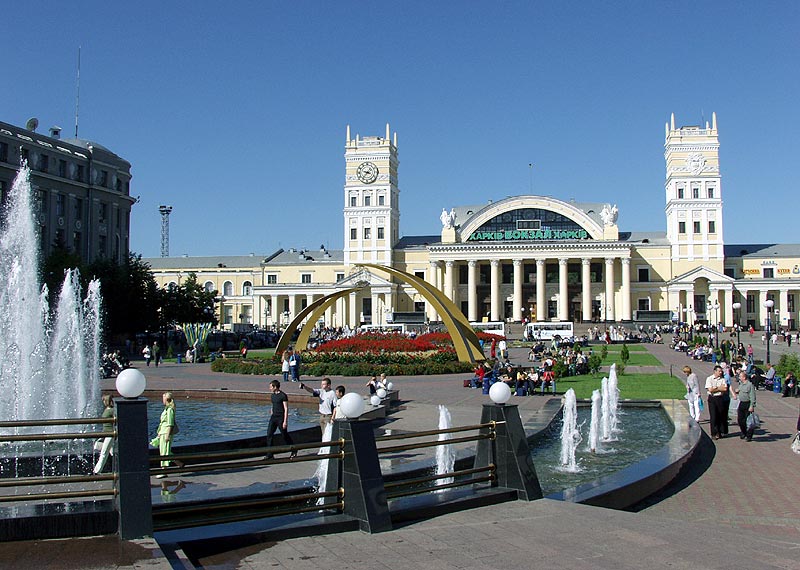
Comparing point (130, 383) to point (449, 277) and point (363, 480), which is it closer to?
point (363, 480)

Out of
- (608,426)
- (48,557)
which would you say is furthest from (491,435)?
(608,426)

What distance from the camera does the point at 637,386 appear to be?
102 ft

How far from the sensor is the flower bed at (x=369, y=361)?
3741cm

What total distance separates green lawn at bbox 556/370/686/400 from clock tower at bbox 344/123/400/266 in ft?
242

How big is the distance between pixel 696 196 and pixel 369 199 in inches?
1700

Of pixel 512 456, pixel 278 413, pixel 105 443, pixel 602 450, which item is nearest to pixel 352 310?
pixel 602 450

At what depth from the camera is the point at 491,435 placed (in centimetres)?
979

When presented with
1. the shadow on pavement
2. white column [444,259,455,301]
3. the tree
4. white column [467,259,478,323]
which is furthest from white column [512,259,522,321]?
the shadow on pavement

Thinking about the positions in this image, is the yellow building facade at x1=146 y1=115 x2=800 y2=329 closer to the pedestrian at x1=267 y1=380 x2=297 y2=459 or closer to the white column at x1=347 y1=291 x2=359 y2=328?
the white column at x1=347 y1=291 x2=359 y2=328

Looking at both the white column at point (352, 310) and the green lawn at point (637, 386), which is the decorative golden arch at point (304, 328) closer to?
the green lawn at point (637, 386)

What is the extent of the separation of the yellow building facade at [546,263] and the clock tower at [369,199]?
143 mm

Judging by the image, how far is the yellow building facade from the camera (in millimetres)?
100500

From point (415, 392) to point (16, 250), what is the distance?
46.7 ft

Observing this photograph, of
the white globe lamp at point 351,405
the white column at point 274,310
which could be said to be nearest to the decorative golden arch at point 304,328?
the white globe lamp at point 351,405
